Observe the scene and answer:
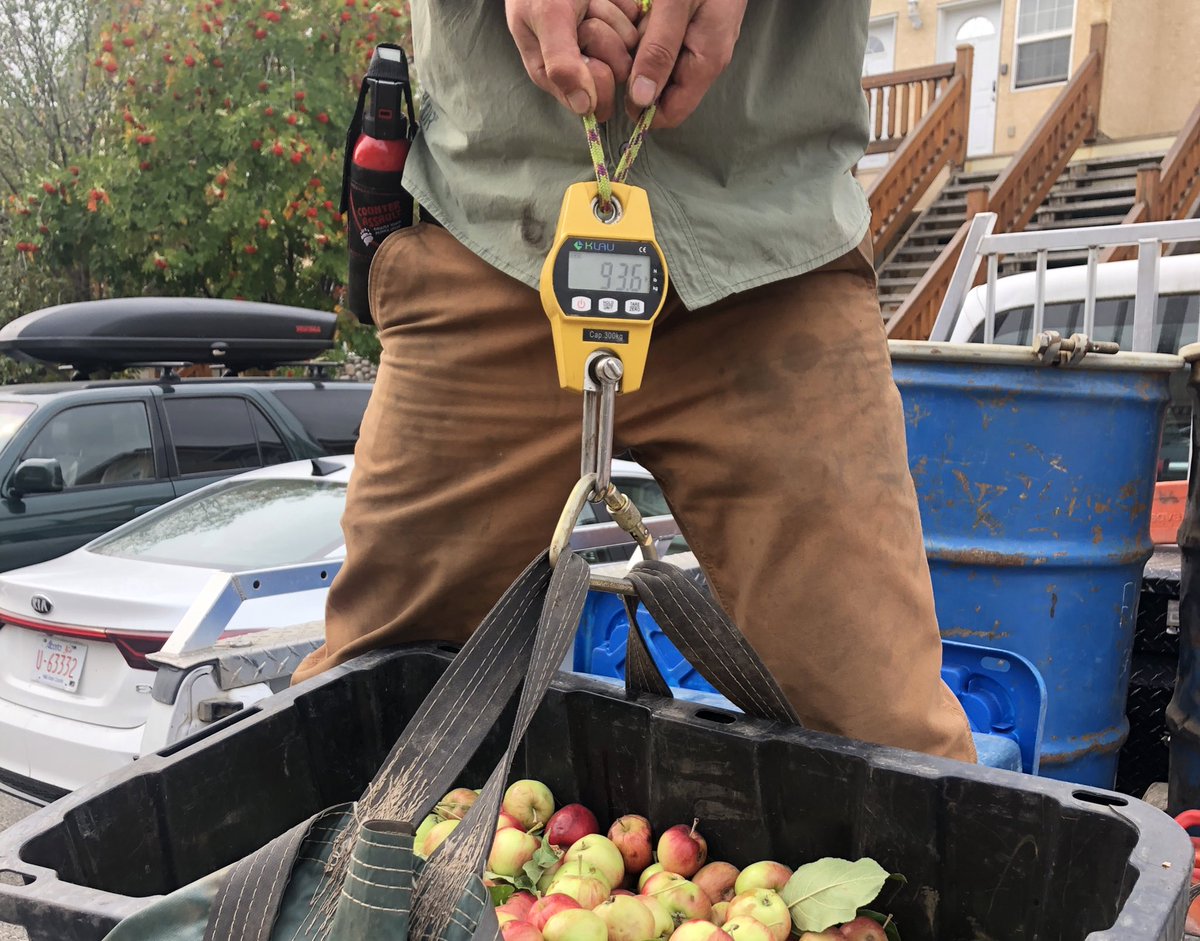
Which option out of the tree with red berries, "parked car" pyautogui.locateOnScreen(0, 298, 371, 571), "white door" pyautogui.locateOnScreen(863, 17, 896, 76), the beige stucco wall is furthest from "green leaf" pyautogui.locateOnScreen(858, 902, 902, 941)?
"white door" pyautogui.locateOnScreen(863, 17, 896, 76)

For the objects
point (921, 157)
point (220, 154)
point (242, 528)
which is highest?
point (921, 157)

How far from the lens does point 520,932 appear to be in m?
1.16

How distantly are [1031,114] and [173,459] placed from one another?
40.6 ft

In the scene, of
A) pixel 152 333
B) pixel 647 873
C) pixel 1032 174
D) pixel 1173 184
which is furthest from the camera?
pixel 1032 174

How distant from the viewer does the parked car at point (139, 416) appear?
6.07 metres

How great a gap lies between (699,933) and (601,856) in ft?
0.81

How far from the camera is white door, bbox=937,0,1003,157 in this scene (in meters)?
14.9

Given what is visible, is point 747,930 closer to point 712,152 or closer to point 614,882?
point 614,882

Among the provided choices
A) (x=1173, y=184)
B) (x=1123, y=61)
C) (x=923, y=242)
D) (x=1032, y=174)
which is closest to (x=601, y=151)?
(x=1173, y=184)

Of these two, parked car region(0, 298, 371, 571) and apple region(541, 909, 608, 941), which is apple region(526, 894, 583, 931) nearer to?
apple region(541, 909, 608, 941)

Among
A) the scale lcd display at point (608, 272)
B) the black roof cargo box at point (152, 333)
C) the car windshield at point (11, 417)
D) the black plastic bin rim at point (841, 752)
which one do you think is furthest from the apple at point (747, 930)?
the black roof cargo box at point (152, 333)

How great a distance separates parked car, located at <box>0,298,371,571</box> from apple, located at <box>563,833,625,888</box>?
545cm

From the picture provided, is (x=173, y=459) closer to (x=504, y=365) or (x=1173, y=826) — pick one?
(x=504, y=365)

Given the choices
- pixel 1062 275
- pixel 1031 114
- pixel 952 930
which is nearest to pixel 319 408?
pixel 1062 275
